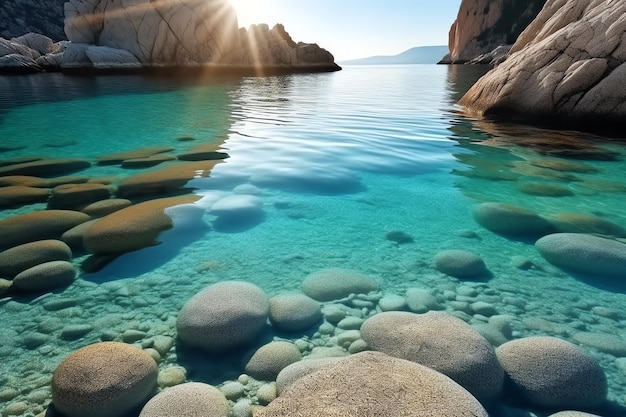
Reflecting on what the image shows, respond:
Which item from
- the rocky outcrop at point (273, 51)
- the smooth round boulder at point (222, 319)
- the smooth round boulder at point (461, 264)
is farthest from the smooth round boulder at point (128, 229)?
the rocky outcrop at point (273, 51)

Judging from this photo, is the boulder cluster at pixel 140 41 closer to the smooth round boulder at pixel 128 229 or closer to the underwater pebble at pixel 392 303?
the smooth round boulder at pixel 128 229

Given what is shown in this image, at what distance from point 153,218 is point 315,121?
8.16 meters

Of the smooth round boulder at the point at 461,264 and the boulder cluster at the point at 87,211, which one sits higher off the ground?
the boulder cluster at the point at 87,211

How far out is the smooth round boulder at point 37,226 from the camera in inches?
149

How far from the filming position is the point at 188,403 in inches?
74.2

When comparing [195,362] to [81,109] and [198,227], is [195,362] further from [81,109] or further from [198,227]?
[81,109]

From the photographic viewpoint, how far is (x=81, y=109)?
1376 cm

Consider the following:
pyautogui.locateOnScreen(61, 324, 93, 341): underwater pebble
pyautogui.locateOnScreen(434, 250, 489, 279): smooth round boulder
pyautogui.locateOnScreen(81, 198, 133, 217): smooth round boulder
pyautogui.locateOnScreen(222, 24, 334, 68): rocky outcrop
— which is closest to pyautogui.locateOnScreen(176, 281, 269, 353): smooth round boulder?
pyautogui.locateOnScreen(61, 324, 93, 341): underwater pebble

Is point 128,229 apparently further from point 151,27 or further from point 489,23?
point 489,23

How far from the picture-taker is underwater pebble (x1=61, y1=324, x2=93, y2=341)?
2.57 metres

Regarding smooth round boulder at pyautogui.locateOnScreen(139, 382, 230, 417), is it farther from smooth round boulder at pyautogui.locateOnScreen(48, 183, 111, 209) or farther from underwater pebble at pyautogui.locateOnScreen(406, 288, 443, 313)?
smooth round boulder at pyautogui.locateOnScreen(48, 183, 111, 209)

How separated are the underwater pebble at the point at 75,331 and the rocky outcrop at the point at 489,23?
87231 mm

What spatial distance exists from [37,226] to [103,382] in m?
2.84

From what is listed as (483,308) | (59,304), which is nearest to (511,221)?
(483,308)
